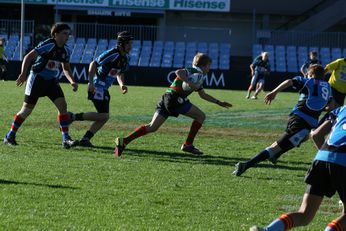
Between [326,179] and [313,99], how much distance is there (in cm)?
412

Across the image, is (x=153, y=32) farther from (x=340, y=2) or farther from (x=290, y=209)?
Answer: (x=290, y=209)

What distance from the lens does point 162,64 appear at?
1449 inches

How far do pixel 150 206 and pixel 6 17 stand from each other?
3539 cm

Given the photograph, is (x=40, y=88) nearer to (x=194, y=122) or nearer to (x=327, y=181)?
(x=194, y=122)

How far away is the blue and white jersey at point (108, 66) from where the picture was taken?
12.0m

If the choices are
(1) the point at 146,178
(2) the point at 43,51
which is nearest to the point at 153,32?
(2) the point at 43,51

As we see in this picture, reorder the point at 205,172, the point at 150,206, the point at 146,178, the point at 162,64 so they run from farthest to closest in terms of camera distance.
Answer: the point at 162,64, the point at 205,172, the point at 146,178, the point at 150,206

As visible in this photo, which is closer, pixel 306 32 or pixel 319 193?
pixel 319 193

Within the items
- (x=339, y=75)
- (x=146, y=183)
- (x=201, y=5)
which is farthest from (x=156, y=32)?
(x=146, y=183)

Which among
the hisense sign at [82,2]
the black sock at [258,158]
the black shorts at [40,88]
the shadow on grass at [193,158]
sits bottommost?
the shadow on grass at [193,158]

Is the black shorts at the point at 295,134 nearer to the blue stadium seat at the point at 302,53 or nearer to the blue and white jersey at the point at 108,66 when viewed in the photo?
the blue and white jersey at the point at 108,66

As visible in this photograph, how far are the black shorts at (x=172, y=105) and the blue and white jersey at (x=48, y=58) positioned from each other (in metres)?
1.71


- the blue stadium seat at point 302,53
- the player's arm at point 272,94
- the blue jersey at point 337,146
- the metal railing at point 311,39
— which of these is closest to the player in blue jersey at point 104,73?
the player's arm at point 272,94

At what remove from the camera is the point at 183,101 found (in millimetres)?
11438
